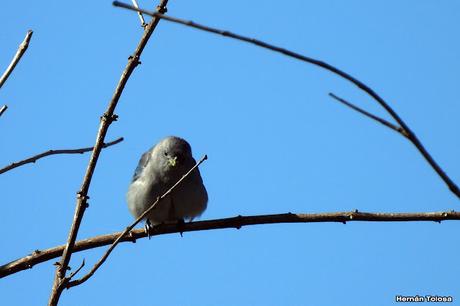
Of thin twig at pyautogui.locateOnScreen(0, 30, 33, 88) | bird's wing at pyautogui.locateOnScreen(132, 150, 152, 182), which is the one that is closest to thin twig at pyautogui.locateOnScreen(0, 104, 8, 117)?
thin twig at pyautogui.locateOnScreen(0, 30, 33, 88)

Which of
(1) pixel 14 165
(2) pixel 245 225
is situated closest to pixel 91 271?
(1) pixel 14 165

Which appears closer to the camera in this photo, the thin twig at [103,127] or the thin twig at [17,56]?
the thin twig at [17,56]

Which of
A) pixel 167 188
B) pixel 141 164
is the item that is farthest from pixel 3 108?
pixel 141 164

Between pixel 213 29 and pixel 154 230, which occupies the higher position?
pixel 154 230

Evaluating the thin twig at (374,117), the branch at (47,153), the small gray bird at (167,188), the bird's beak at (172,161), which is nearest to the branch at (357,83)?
the thin twig at (374,117)

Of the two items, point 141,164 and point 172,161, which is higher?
point 141,164

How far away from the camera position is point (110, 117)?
395 centimetres

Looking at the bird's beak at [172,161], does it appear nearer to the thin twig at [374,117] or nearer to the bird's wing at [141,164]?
the bird's wing at [141,164]

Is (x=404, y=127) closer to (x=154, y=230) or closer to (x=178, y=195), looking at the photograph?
A: (x=154, y=230)

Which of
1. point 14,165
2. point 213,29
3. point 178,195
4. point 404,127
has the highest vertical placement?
point 178,195

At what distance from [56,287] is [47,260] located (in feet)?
3.49

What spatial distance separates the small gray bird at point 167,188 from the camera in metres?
8.00

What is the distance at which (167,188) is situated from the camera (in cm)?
821

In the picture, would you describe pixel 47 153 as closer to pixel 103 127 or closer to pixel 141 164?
pixel 103 127
